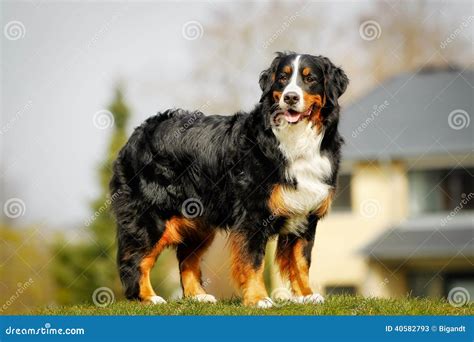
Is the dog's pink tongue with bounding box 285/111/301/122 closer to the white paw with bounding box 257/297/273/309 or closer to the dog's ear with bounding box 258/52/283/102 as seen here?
the dog's ear with bounding box 258/52/283/102

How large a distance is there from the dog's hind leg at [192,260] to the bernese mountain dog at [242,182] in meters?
0.01

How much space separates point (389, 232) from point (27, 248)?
1247 centimetres

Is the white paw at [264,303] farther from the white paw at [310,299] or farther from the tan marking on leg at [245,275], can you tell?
the white paw at [310,299]

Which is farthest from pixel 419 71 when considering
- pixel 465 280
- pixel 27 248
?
pixel 27 248

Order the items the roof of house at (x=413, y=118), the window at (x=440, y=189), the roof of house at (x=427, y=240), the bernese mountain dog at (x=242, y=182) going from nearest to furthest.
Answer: the bernese mountain dog at (x=242, y=182)
the roof of house at (x=427, y=240)
the window at (x=440, y=189)
the roof of house at (x=413, y=118)

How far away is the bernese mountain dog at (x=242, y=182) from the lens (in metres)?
7.76

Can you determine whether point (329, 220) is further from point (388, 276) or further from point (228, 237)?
point (228, 237)

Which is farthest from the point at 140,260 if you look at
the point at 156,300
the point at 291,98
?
the point at 291,98

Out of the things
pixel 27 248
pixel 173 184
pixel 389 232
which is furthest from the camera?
Answer: pixel 389 232

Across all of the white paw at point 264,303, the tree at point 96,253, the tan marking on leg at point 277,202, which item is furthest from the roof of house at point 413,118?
the white paw at point 264,303

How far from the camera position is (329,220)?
1118 inches

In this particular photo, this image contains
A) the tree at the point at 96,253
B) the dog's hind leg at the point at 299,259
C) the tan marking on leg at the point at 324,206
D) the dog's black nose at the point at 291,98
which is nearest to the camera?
the dog's black nose at the point at 291,98

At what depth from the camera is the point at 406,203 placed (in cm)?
2734

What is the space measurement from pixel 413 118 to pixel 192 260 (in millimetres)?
20736
